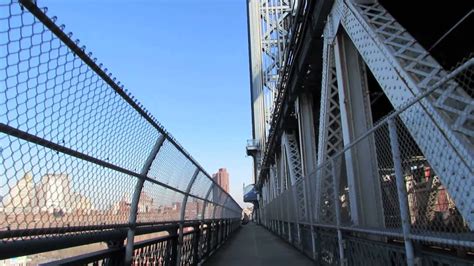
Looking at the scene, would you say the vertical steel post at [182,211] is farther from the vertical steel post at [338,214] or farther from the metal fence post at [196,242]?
the vertical steel post at [338,214]

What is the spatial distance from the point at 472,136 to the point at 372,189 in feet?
10.2

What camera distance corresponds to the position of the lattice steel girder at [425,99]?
3.39m

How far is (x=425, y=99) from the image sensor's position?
12.5 feet

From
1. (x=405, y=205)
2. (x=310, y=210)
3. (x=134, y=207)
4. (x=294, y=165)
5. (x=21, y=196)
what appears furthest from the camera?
(x=294, y=165)

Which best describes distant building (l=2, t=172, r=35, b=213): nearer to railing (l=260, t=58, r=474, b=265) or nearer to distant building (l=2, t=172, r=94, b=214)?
distant building (l=2, t=172, r=94, b=214)

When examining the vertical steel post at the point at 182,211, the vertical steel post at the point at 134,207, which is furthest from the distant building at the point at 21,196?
the vertical steel post at the point at 182,211

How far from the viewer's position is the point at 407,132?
4203 mm

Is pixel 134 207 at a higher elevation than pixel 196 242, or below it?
higher

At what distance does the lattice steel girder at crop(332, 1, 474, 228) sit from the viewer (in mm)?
3393

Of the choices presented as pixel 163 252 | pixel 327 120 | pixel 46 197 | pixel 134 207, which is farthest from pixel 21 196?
pixel 327 120

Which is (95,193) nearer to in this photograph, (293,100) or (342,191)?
(342,191)

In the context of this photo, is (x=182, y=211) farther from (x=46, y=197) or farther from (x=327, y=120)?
(x=46, y=197)

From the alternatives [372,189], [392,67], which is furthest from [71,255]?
[372,189]

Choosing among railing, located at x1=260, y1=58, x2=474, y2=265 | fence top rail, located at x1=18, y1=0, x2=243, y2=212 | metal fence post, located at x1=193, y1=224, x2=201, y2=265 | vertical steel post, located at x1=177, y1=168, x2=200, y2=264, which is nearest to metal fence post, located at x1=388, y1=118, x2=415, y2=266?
railing, located at x1=260, y1=58, x2=474, y2=265
